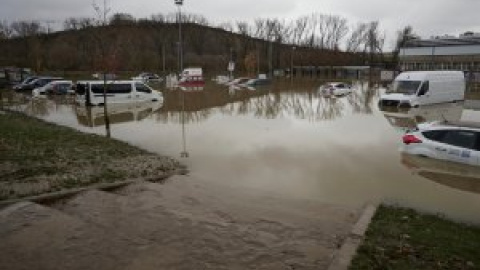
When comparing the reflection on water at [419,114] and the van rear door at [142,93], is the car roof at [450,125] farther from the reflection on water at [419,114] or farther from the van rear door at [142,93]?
the van rear door at [142,93]

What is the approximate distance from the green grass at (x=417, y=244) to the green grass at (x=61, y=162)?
20.5 ft

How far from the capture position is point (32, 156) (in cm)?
1245

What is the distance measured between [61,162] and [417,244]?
30.6ft

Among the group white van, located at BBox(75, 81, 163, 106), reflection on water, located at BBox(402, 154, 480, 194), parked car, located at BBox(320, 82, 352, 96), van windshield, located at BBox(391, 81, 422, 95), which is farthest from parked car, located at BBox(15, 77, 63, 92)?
reflection on water, located at BBox(402, 154, 480, 194)

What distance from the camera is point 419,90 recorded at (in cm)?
3123

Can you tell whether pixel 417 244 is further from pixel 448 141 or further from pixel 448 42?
pixel 448 42

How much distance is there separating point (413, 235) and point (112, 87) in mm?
28769

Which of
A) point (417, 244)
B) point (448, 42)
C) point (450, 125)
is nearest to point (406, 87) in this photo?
point (450, 125)

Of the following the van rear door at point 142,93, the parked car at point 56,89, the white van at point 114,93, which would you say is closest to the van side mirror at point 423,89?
the white van at point 114,93

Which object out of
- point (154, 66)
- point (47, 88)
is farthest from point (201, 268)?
point (154, 66)

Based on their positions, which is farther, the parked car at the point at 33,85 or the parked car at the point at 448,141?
the parked car at the point at 33,85

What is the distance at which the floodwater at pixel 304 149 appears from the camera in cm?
1107

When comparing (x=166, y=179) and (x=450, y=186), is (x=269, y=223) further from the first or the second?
(x=450, y=186)

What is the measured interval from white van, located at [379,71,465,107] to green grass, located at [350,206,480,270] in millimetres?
24233
